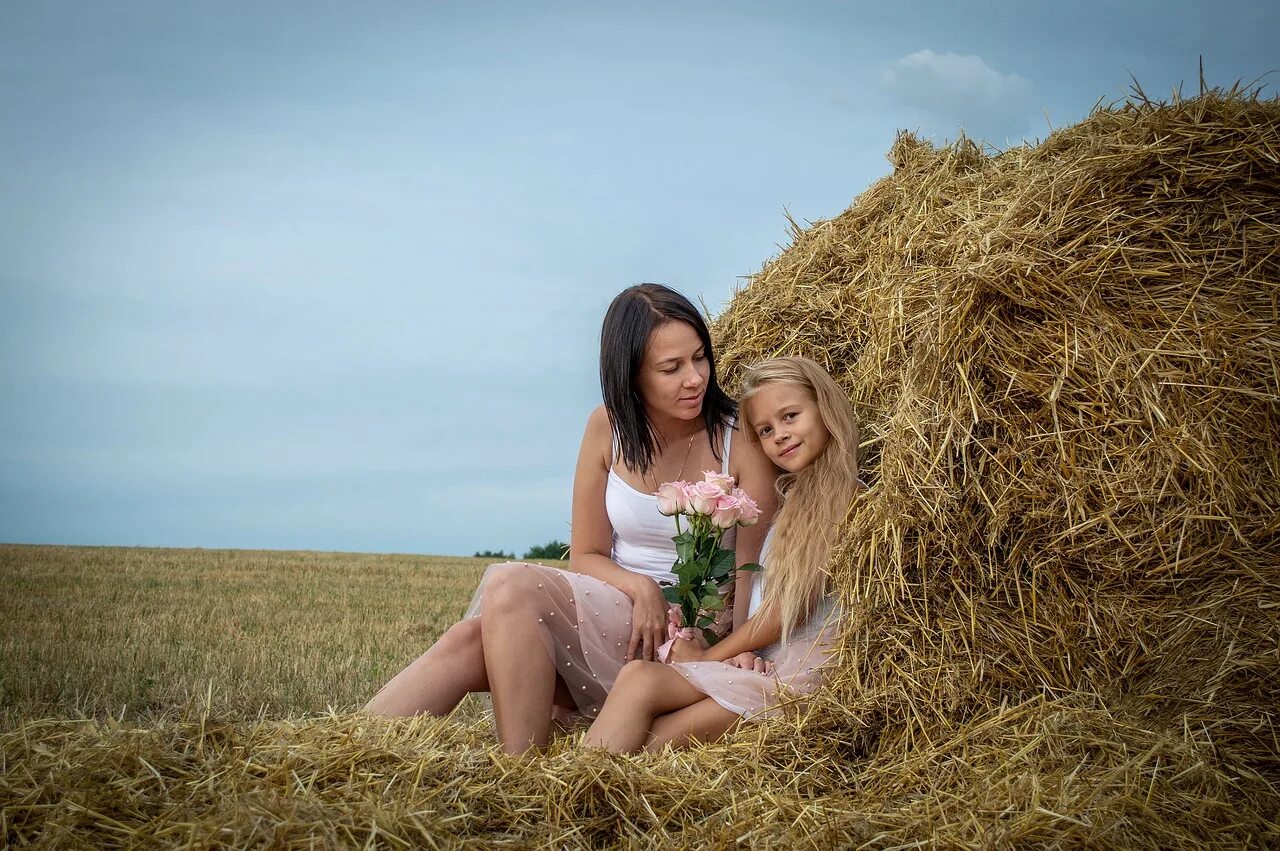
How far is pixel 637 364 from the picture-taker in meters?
3.89

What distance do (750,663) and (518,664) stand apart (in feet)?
2.73

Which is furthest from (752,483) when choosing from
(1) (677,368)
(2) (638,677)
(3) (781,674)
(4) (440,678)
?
(4) (440,678)

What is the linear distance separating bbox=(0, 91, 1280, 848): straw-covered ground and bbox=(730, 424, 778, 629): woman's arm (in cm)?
53

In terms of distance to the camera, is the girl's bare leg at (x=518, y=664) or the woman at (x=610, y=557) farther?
the woman at (x=610, y=557)

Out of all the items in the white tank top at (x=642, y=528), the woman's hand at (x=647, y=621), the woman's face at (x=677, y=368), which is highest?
the woman's face at (x=677, y=368)

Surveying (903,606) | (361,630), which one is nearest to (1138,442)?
(903,606)

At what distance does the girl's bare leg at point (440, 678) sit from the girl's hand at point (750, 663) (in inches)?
37.3

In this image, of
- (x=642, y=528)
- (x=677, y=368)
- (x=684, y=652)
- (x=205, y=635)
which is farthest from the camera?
(x=205, y=635)

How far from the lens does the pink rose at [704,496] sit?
361cm

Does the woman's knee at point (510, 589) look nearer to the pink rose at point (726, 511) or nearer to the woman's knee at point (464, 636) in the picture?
the woman's knee at point (464, 636)

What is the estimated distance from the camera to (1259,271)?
134 inches

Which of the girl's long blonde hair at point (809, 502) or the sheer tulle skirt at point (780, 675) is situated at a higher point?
the girl's long blonde hair at point (809, 502)

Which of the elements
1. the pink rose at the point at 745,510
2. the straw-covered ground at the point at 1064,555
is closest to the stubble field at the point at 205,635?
the straw-covered ground at the point at 1064,555

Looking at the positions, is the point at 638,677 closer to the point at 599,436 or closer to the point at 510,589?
the point at 510,589
